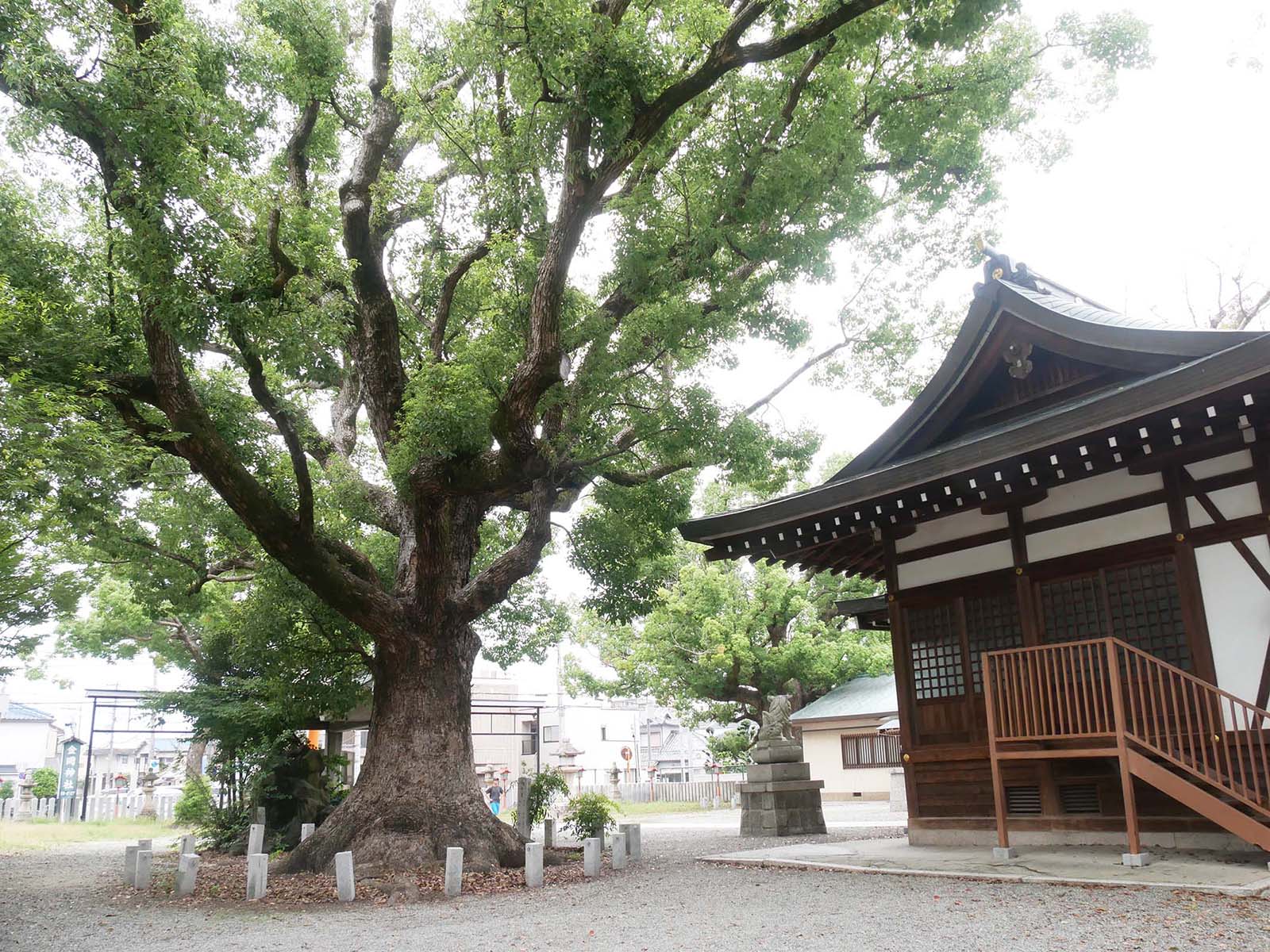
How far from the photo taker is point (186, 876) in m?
9.07

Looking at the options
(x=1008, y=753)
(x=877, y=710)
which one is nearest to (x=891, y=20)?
(x=1008, y=753)

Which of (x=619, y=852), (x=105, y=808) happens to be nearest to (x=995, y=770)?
(x=619, y=852)

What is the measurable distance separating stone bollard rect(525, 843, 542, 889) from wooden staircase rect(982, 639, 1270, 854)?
4517 mm

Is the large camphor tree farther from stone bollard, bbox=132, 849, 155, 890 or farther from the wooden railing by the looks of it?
the wooden railing

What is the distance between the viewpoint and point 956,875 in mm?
7430

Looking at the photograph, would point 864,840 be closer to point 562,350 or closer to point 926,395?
point 926,395

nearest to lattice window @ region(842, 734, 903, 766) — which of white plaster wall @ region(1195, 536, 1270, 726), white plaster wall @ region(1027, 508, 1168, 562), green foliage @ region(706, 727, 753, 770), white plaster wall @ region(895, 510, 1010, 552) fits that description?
green foliage @ region(706, 727, 753, 770)

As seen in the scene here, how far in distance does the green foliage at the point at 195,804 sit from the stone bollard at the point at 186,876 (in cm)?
711

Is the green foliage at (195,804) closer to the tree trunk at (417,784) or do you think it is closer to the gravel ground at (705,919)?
the tree trunk at (417,784)

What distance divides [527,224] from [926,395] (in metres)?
5.41

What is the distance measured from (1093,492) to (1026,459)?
4.48 ft

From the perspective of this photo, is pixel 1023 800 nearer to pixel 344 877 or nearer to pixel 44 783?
pixel 344 877

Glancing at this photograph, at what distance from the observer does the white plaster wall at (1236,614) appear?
7309mm

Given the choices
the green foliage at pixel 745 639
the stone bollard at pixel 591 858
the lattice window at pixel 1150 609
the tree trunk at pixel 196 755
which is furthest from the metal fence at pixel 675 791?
the lattice window at pixel 1150 609
